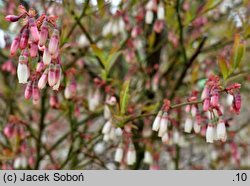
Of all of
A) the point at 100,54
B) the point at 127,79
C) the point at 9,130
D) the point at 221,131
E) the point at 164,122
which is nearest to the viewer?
the point at 221,131

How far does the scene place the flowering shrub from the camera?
2.19 meters

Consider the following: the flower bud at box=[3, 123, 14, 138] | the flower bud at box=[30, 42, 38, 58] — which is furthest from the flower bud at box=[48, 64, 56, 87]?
the flower bud at box=[3, 123, 14, 138]

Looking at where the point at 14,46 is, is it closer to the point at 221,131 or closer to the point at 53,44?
the point at 53,44

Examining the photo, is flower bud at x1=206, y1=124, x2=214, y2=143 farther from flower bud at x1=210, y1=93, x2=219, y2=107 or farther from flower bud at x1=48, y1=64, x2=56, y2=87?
flower bud at x1=48, y1=64, x2=56, y2=87

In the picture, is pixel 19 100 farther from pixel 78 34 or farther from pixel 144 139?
pixel 144 139

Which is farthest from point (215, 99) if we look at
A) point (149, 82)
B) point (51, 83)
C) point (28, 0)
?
point (28, 0)

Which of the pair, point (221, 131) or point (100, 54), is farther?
point (100, 54)

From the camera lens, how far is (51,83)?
2029 mm

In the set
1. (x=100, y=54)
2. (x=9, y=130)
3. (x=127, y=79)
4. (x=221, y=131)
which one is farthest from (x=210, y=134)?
(x=127, y=79)

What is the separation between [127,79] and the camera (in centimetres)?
384

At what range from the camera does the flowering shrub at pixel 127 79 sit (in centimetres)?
219

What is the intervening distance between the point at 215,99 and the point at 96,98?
1413 millimetres

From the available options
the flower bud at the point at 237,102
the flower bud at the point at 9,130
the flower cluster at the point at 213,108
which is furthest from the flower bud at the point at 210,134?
the flower bud at the point at 9,130

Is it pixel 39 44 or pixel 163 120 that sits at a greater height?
pixel 39 44
